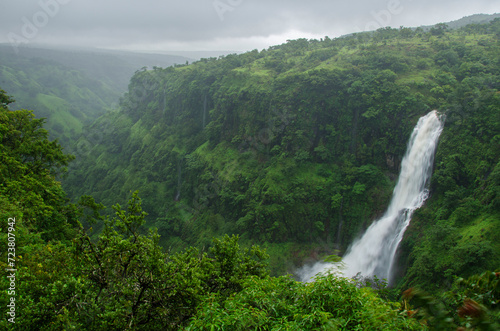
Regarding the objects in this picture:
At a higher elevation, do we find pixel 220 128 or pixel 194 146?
pixel 220 128

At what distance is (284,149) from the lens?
33844 mm

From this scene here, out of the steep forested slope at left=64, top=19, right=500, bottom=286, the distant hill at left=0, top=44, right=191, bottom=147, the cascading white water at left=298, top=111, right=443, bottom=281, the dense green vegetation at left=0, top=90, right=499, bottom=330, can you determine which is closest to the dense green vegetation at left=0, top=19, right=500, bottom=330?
the dense green vegetation at left=0, top=90, right=499, bottom=330

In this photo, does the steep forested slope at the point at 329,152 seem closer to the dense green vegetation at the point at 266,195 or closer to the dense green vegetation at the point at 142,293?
the dense green vegetation at the point at 266,195

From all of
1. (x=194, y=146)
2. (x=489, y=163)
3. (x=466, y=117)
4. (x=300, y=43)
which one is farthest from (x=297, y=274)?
(x=300, y=43)

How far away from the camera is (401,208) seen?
2361 centimetres

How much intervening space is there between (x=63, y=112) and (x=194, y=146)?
82.8 metres

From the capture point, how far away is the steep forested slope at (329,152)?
20.5m

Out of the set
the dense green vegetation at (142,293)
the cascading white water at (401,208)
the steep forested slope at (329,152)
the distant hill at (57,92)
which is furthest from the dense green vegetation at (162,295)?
the distant hill at (57,92)

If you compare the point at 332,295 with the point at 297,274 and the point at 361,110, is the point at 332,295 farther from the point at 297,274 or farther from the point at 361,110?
the point at 361,110

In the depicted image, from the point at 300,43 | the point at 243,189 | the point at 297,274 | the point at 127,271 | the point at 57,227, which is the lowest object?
the point at 297,274

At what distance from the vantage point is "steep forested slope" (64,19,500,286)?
20547 millimetres

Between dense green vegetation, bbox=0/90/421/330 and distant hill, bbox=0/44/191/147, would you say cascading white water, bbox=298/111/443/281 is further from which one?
distant hill, bbox=0/44/191/147

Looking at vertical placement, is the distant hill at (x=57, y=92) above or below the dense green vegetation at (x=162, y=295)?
above

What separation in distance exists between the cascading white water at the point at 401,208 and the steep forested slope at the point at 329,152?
37.2 inches
